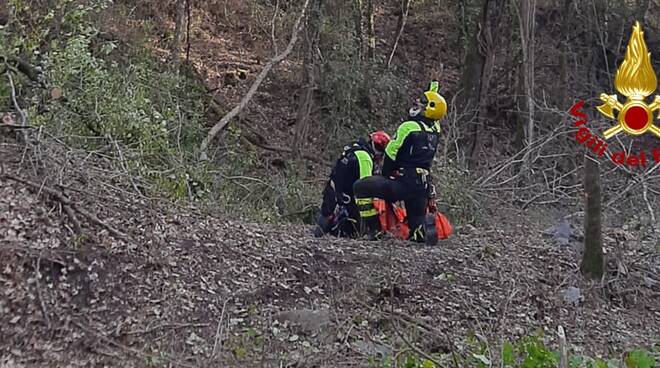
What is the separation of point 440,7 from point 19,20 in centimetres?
1114

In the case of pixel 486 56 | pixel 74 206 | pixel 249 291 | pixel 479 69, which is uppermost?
pixel 486 56

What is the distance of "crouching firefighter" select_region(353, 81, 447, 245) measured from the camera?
785 cm

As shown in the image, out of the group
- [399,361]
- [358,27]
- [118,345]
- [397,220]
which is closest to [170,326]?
[118,345]

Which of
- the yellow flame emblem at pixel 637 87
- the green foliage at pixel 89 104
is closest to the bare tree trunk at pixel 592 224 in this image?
the yellow flame emblem at pixel 637 87

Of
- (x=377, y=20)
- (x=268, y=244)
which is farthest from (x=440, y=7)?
(x=268, y=244)

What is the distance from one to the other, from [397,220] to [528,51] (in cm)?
666

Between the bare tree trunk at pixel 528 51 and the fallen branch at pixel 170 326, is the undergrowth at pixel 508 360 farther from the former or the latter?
the bare tree trunk at pixel 528 51

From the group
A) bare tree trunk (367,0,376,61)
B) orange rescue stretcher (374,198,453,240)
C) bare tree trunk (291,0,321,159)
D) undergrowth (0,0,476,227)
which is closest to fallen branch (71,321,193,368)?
undergrowth (0,0,476,227)

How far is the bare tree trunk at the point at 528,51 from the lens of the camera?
1346 centimetres

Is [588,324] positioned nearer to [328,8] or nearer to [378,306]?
[378,306]

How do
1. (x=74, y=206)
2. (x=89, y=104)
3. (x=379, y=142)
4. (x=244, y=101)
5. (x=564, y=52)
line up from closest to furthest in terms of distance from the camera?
(x=74, y=206) → (x=379, y=142) → (x=89, y=104) → (x=244, y=101) → (x=564, y=52)

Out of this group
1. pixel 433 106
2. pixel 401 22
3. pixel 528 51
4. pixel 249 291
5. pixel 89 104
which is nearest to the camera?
pixel 249 291

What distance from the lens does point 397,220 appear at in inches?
333

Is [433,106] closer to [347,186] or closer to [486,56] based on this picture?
[347,186]
